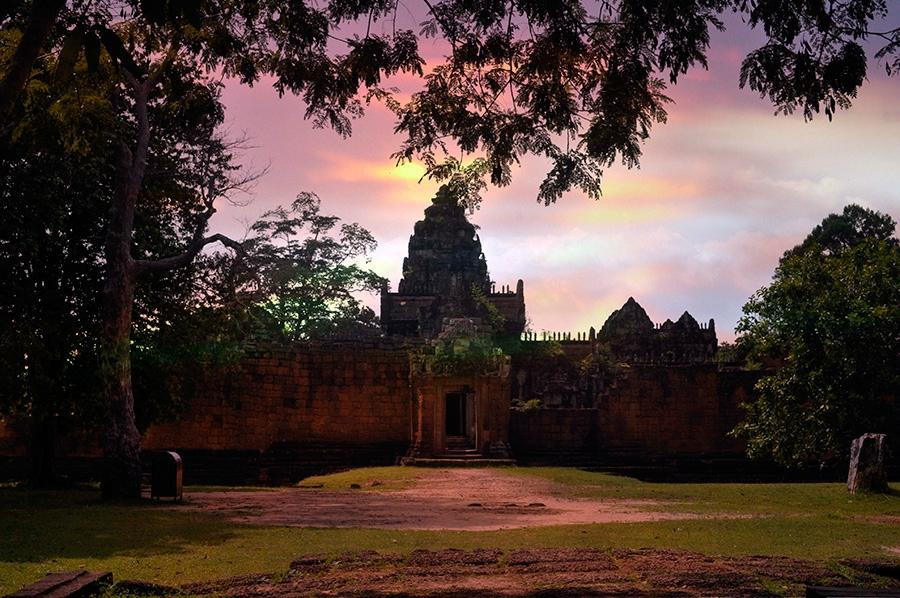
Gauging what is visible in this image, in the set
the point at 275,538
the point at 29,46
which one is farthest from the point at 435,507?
the point at 29,46

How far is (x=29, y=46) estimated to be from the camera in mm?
8336

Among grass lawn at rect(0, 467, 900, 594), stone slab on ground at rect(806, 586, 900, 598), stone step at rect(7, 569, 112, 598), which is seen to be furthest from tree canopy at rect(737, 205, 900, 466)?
stone step at rect(7, 569, 112, 598)

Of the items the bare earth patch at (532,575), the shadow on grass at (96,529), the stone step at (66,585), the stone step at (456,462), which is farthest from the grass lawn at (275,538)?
the stone step at (456,462)

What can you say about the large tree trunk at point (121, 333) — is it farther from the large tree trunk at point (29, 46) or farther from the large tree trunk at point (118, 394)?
Result: the large tree trunk at point (29, 46)

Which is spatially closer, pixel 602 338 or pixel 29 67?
pixel 29 67

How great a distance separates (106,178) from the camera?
22156mm

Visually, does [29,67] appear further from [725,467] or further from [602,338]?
[602,338]

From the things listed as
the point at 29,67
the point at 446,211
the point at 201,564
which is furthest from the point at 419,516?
the point at 446,211

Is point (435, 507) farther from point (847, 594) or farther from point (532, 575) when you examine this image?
point (847, 594)

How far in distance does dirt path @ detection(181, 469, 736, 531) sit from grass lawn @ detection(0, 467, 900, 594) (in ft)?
3.18

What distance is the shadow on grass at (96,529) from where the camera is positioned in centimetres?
1175

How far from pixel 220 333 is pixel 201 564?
14.5 metres

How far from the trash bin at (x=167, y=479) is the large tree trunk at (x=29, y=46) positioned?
11100mm

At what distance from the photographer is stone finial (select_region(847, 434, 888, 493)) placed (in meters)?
20.0
